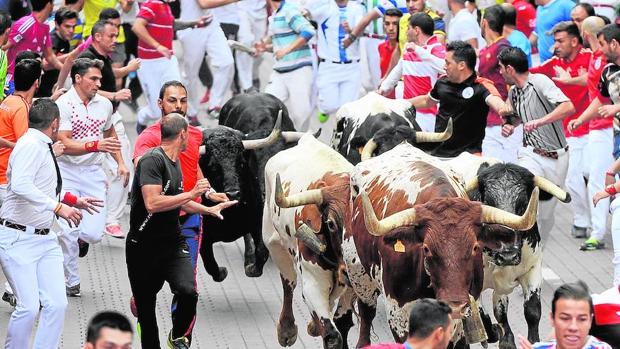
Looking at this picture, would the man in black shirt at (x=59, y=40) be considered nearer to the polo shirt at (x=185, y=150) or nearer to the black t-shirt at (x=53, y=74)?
the black t-shirt at (x=53, y=74)

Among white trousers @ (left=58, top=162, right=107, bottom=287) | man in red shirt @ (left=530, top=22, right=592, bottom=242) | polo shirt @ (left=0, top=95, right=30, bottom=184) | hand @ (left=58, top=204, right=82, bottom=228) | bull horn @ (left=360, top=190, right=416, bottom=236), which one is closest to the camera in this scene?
bull horn @ (left=360, top=190, right=416, bottom=236)

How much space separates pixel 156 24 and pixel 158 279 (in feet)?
24.6

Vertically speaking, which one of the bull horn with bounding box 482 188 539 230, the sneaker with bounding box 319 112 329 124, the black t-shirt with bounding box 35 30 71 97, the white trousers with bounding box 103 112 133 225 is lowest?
the sneaker with bounding box 319 112 329 124

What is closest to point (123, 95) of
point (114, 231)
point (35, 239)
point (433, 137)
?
point (114, 231)

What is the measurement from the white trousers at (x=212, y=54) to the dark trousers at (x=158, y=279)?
8478 mm

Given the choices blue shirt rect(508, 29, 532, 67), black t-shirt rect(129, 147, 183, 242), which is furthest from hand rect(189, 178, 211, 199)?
blue shirt rect(508, 29, 532, 67)

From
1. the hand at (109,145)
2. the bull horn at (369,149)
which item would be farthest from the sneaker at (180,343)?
the bull horn at (369,149)

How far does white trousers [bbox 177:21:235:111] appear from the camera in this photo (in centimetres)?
1916

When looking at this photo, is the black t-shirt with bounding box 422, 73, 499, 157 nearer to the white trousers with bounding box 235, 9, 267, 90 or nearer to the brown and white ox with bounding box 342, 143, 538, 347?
the brown and white ox with bounding box 342, 143, 538, 347

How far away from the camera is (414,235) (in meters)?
9.51

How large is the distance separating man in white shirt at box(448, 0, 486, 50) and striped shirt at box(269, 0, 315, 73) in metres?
1.77

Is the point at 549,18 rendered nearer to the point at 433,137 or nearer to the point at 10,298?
the point at 433,137

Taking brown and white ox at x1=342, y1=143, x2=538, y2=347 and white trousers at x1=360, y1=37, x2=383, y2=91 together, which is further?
white trousers at x1=360, y1=37, x2=383, y2=91

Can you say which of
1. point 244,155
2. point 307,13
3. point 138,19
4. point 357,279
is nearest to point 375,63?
point 307,13
